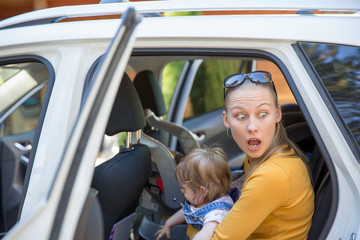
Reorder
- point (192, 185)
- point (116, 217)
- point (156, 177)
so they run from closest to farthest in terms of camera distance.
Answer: point (192, 185)
point (116, 217)
point (156, 177)

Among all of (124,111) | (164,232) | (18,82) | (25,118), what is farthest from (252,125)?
(25,118)

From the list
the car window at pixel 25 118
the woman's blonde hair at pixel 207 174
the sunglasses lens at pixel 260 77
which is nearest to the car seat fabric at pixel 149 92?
the woman's blonde hair at pixel 207 174

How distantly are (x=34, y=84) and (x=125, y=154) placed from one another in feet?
2.03

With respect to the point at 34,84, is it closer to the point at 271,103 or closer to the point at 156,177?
the point at 156,177

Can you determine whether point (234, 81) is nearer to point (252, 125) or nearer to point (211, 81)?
point (252, 125)

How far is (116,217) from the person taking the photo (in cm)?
204

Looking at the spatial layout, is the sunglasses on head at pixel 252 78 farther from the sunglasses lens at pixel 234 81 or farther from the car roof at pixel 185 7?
the car roof at pixel 185 7

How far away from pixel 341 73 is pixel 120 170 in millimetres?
1120

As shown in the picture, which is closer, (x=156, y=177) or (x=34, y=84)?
(x=34, y=84)

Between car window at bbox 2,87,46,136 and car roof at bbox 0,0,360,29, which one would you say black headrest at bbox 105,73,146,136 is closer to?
car roof at bbox 0,0,360,29

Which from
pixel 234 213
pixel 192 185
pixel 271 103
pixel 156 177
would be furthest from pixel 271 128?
pixel 156 177

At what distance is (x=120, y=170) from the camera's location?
6.66 ft

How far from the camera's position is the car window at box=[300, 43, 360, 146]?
4.58ft

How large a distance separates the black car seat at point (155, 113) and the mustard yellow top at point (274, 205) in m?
1.42
